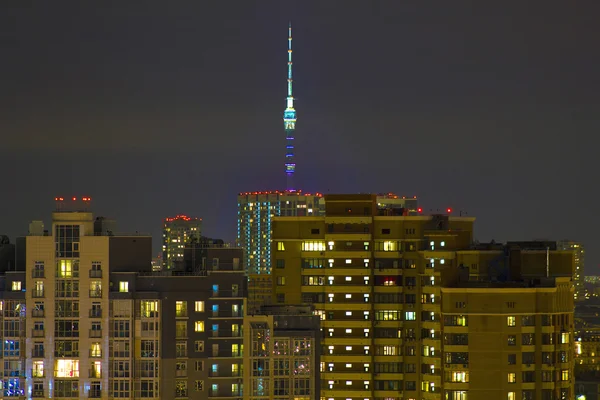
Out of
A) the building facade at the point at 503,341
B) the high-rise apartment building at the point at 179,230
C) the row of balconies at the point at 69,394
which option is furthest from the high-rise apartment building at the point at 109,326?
the high-rise apartment building at the point at 179,230

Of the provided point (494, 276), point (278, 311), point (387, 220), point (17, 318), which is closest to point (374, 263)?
point (387, 220)

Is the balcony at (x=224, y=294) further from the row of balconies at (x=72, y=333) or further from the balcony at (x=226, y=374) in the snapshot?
the row of balconies at (x=72, y=333)

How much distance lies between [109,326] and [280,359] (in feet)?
26.6

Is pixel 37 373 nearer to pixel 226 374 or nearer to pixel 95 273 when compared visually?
pixel 95 273

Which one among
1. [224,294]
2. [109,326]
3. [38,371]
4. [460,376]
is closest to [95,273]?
[109,326]

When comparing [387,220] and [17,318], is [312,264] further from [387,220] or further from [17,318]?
[17,318]

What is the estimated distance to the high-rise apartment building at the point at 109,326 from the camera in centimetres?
9331

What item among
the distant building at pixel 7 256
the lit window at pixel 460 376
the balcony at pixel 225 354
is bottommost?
the lit window at pixel 460 376

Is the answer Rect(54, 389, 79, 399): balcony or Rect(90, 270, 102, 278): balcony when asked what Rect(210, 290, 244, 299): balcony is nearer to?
Rect(90, 270, 102, 278): balcony

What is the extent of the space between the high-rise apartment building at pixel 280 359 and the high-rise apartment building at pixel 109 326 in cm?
65

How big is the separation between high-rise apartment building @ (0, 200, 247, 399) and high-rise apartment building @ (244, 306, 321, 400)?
648 millimetres

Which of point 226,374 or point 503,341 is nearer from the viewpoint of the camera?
point 226,374

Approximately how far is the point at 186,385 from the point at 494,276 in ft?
76.4

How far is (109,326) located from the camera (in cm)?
9350
